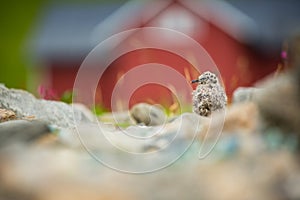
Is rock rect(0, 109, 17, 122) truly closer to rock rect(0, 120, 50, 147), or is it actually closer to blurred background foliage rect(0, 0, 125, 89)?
rock rect(0, 120, 50, 147)

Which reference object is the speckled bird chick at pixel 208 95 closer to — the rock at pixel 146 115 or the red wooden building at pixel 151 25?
the rock at pixel 146 115

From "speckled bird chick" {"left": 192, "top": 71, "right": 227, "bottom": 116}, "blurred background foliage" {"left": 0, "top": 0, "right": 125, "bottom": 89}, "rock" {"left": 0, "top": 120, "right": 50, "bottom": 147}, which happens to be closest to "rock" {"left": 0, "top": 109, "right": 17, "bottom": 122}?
"rock" {"left": 0, "top": 120, "right": 50, "bottom": 147}

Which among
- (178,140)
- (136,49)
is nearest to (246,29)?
(136,49)

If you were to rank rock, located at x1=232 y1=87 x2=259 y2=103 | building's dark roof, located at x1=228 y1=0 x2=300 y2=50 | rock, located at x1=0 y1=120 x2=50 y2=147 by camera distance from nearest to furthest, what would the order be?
rock, located at x1=0 y1=120 x2=50 y2=147
rock, located at x1=232 y1=87 x2=259 y2=103
building's dark roof, located at x1=228 y1=0 x2=300 y2=50

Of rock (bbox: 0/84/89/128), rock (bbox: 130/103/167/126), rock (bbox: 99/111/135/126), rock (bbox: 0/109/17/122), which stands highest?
rock (bbox: 99/111/135/126)

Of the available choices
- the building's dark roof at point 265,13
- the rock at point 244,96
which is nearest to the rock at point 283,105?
the rock at point 244,96

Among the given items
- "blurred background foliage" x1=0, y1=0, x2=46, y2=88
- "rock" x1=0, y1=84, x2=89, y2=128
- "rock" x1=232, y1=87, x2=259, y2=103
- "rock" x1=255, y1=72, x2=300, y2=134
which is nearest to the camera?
"rock" x1=255, y1=72, x2=300, y2=134

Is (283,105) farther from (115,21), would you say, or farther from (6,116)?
(115,21)
